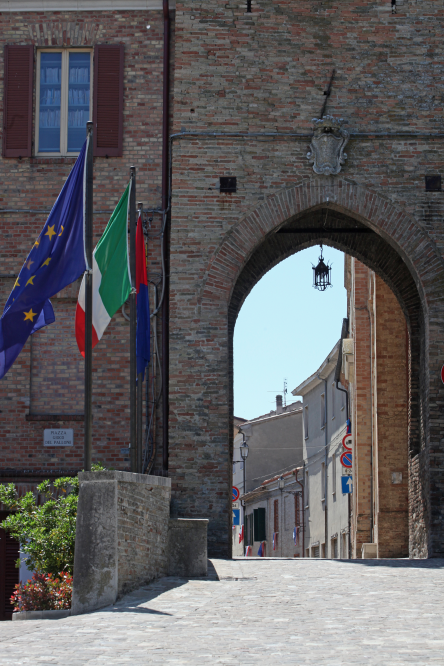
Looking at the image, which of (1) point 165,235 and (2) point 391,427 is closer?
(1) point 165,235

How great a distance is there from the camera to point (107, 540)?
9141 millimetres

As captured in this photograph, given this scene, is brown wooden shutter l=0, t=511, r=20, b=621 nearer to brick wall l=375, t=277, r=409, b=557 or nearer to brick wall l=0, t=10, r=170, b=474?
brick wall l=0, t=10, r=170, b=474

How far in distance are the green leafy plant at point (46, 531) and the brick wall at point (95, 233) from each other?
4539 mm

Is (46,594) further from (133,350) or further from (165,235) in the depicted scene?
(165,235)

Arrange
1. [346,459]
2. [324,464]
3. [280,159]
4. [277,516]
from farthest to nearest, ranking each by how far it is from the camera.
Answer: [277,516] < [324,464] < [346,459] < [280,159]

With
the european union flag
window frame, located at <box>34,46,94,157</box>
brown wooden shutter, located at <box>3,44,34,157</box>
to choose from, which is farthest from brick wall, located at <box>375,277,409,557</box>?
the european union flag

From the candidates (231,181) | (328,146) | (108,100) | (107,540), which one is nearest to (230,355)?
(231,181)

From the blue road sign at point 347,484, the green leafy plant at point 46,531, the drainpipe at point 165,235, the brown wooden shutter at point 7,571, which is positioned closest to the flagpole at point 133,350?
the green leafy plant at point 46,531

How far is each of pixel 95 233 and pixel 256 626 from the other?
32.6ft

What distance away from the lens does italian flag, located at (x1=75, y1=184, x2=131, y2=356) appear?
11.3 m

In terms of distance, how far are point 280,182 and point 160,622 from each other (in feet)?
30.9

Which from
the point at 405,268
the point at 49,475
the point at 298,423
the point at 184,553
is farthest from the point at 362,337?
the point at 298,423

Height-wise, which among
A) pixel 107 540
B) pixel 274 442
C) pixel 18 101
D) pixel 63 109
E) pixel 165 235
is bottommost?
pixel 107 540

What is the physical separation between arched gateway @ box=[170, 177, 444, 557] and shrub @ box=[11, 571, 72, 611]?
4.98 m
